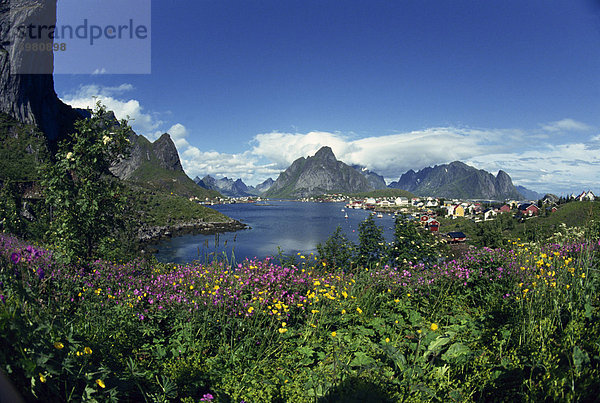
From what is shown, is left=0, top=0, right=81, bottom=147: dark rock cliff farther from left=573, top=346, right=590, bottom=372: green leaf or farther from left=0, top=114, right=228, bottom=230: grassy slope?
left=573, top=346, right=590, bottom=372: green leaf

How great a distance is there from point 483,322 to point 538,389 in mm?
1863

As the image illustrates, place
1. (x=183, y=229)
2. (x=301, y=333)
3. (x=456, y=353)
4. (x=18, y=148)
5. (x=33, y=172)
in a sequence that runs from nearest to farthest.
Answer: (x=456, y=353), (x=301, y=333), (x=33, y=172), (x=18, y=148), (x=183, y=229)

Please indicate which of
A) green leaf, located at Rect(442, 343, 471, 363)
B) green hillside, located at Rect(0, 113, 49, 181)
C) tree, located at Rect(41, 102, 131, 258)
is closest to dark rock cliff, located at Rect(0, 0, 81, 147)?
green hillside, located at Rect(0, 113, 49, 181)

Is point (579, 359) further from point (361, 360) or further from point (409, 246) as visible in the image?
point (409, 246)

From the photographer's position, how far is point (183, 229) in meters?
86.0

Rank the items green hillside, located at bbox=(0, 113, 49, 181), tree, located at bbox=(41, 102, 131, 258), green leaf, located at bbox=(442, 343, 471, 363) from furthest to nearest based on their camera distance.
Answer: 1. green hillside, located at bbox=(0, 113, 49, 181)
2. tree, located at bbox=(41, 102, 131, 258)
3. green leaf, located at bbox=(442, 343, 471, 363)

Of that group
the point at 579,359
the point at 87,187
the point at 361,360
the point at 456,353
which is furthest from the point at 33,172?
the point at 579,359

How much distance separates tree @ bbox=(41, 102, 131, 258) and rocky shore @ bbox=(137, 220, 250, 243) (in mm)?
63124

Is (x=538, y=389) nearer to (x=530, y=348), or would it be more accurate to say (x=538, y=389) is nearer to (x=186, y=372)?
(x=530, y=348)

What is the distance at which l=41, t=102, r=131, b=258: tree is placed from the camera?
21.5ft

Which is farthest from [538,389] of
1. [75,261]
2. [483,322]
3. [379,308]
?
[75,261]

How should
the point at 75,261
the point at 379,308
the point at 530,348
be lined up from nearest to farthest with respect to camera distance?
1. the point at 530,348
2. the point at 379,308
3. the point at 75,261

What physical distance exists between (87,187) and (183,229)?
280 feet

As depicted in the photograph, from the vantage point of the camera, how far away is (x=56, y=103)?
9875 cm
